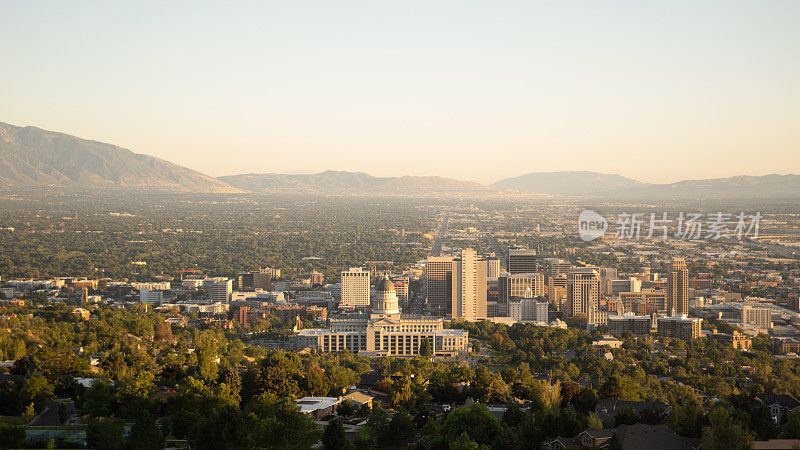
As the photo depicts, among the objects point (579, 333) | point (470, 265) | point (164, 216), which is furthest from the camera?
point (164, 216)

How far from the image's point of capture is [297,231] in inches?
4213

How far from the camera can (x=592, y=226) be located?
3462 inches

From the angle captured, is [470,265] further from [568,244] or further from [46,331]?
[568,244]

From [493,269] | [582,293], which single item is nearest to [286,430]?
[582,293]

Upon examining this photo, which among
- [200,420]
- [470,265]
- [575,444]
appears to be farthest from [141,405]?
[470,265]

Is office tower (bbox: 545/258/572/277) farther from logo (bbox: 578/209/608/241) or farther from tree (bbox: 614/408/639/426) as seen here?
tree (bbox: 614/408/639/426)

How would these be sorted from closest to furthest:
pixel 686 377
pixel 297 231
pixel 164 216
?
pixel 686 377
pixel 297 231
pixel 164 216

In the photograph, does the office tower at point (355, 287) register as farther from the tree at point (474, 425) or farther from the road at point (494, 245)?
the tree at point (474, 425)

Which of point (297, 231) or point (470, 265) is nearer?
point (470, 265)

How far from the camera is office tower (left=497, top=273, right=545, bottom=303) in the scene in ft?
170

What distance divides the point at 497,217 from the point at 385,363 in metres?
100

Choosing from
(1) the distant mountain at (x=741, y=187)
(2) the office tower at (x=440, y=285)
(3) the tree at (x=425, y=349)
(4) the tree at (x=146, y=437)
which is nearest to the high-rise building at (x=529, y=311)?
(2) the office tower at (x=440, y=285)

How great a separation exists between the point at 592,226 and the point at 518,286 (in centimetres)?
3727

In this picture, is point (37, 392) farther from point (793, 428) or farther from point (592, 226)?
point (592, 226)
